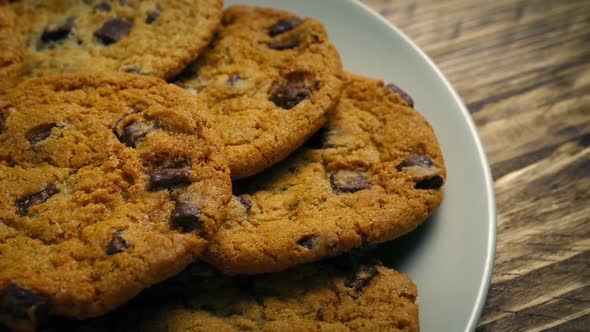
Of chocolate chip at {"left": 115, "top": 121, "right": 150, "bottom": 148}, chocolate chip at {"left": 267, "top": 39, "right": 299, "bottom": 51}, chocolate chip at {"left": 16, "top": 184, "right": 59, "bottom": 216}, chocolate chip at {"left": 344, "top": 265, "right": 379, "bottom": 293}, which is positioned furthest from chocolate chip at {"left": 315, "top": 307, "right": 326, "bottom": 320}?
chocolate chip at {"left": 267, "top": 39, "right": 299, "bottom": 51}

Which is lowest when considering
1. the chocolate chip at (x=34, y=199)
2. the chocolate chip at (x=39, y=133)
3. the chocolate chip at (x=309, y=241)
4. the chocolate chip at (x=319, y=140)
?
the chocolate chip at (x=309, y=241)

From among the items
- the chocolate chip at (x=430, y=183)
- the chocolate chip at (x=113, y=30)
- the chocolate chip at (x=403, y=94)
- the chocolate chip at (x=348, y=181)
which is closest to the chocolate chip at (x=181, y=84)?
the chocolate chip at (x=113, y=30)

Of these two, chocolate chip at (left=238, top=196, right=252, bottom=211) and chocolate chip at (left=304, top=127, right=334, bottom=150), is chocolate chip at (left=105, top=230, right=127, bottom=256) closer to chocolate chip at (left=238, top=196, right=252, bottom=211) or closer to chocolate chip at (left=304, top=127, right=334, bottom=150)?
chocolate chip at (left=238, top=196, right=252, bottom=211)

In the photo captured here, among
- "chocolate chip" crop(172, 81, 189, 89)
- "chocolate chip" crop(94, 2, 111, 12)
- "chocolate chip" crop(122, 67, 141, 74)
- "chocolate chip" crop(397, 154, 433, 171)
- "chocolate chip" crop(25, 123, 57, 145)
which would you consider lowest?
"chocolate chip" crop(397, 154, 433, 171)

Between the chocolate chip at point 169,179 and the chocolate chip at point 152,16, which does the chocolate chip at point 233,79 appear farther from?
the chocolate chip at point 169,179

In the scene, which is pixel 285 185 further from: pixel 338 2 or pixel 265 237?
pixel 338 2
